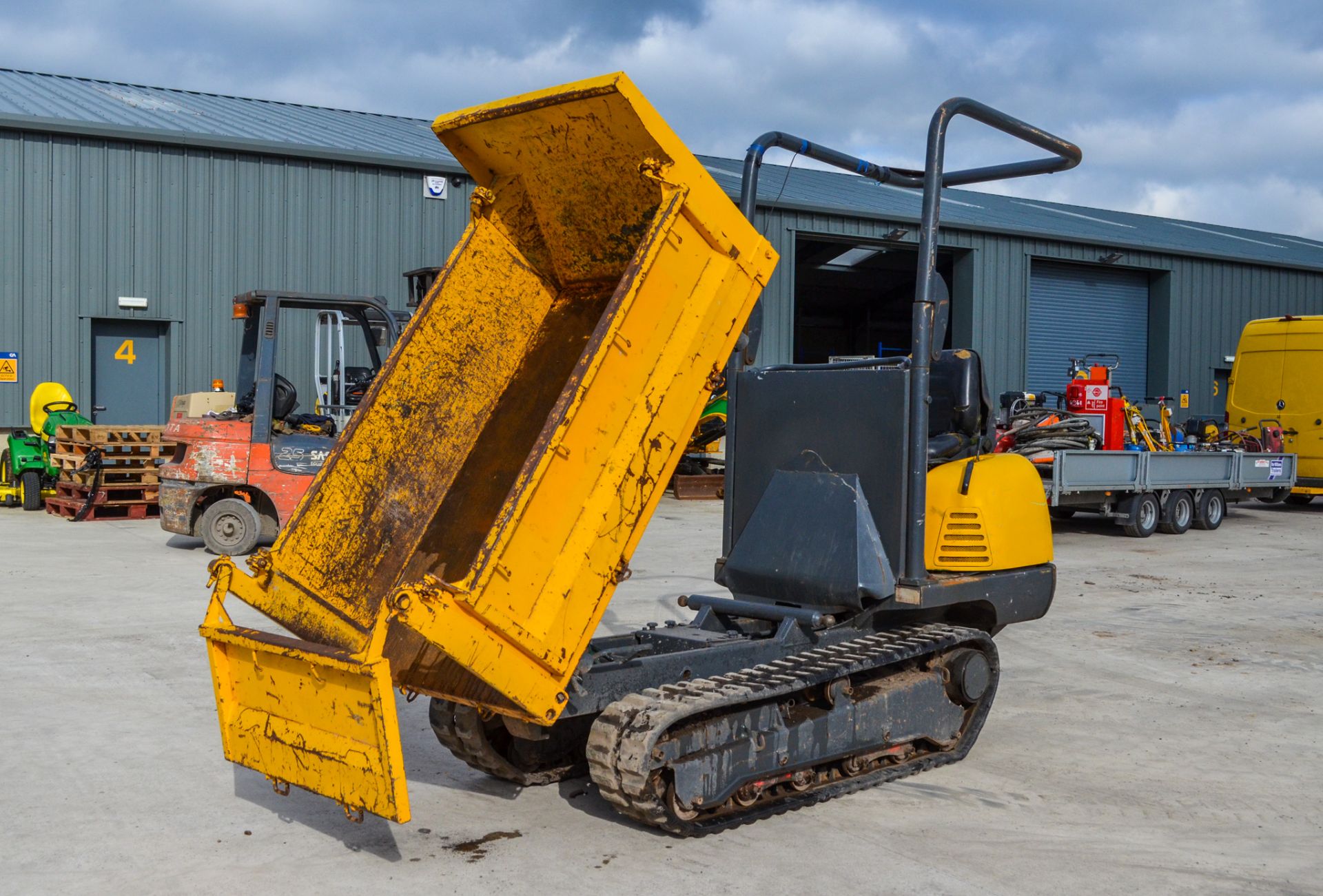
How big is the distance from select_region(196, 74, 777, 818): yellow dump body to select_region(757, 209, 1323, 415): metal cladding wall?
1600cm

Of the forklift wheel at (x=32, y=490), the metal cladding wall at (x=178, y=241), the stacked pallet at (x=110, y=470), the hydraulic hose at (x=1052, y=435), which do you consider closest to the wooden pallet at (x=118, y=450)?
the stacked pallet at (x=110, y=470)

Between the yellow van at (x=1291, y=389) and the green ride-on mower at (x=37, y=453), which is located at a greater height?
the yellow van at (x=1291, y=389)

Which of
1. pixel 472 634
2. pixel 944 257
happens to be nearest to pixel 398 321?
pixel 472 634

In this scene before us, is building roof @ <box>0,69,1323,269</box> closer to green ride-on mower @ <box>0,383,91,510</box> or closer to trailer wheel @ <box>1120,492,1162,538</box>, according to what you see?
green ride-on mower @ <box>0,383,91,510</box>

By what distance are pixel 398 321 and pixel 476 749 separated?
24.5 ft

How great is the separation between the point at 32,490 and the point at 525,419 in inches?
507

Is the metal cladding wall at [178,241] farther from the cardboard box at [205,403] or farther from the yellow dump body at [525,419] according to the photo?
the yellow dump body at [525,419]

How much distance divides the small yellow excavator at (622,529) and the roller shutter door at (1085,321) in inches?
803

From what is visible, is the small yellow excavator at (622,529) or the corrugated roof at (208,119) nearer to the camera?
the small yellow excavator at (622,529)

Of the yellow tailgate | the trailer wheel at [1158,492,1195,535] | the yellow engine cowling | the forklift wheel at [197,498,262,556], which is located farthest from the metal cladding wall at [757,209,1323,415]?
the yellow tailgate

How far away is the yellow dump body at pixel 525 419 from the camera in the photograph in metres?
3.79

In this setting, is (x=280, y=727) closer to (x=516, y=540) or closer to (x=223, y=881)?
(x=223, y=881)

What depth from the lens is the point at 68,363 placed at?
663 inches

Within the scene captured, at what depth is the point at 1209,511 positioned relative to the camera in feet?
50.8
